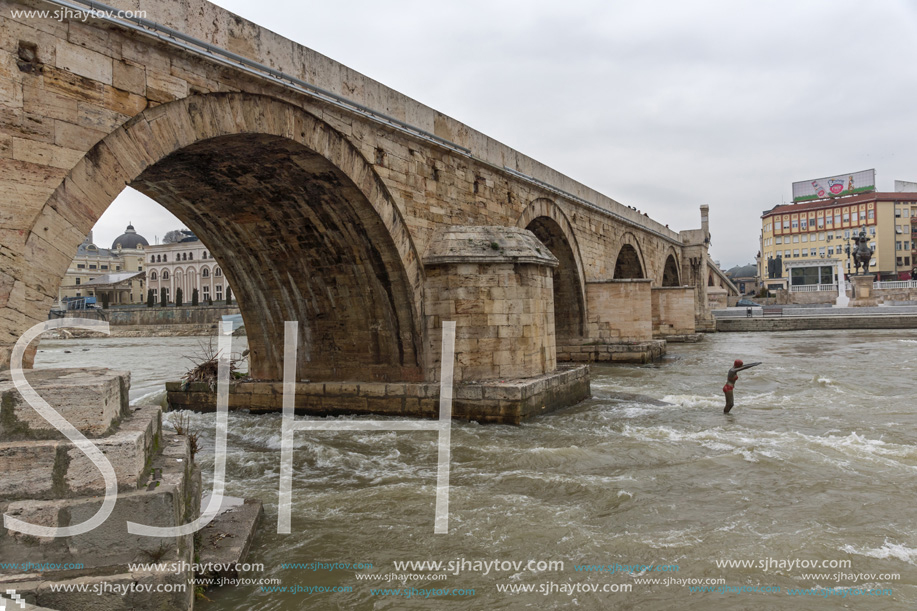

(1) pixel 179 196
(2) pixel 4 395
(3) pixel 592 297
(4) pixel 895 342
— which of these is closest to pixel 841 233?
(4) pixel 895 342

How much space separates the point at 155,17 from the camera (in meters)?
5.53

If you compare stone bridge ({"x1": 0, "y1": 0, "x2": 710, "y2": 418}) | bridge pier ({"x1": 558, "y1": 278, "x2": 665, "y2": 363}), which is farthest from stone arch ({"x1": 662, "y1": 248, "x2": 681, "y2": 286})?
stone bridge ({"x1": 0, "y1": 0, "x2": 710, "y2": 418})

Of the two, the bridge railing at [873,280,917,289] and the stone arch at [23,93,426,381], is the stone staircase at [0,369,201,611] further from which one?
the bridge railing at [873,280,917,289]

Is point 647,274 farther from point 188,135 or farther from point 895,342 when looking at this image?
point 188,135

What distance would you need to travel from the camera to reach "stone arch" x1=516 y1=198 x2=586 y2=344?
15242 millimetres

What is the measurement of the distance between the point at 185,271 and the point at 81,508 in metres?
63.0

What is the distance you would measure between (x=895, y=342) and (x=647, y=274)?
8.28 meters

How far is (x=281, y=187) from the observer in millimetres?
8375

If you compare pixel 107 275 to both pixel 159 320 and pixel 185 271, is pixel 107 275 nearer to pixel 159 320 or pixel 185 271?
pixel 185 271

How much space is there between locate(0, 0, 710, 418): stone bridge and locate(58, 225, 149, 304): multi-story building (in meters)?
54.9

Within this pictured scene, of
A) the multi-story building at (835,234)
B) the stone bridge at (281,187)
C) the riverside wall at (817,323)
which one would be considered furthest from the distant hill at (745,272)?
the stone bridge at (281,187)

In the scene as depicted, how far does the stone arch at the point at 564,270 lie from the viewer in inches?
600

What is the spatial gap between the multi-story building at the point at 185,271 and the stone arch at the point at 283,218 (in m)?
51.4

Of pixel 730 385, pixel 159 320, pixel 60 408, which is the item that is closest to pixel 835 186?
pixel 159 320
